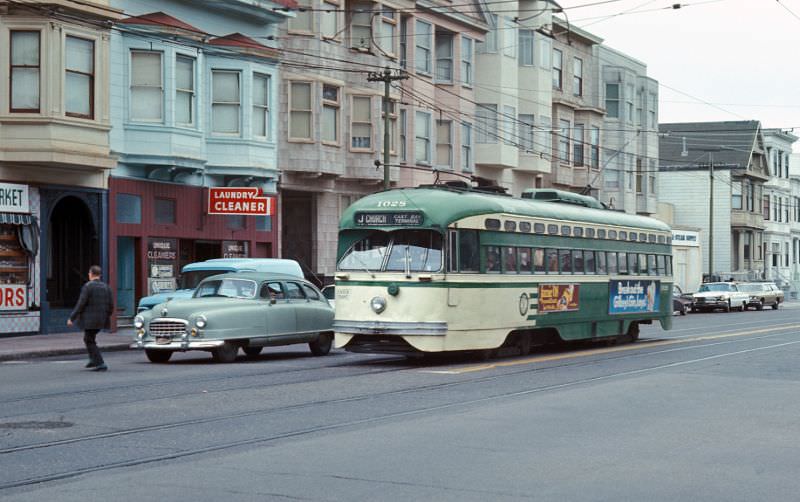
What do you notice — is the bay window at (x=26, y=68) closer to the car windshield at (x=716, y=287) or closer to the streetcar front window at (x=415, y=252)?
the streetcar front window at (x=415, y=252)

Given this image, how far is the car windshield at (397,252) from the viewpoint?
21.2m

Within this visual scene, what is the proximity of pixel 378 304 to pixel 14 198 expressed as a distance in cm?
1219

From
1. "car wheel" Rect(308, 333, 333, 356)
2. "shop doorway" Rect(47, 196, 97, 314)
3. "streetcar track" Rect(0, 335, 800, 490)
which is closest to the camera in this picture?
"streetcar track" Rect(0, 335, 800, 490)

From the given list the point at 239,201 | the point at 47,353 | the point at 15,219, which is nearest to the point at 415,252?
the point at 47,353

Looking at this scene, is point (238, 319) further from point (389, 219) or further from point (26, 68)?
point (26, 68)

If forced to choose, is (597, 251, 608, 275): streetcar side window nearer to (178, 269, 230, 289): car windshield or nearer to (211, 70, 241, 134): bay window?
(178, 269, 230, 289): car windshield

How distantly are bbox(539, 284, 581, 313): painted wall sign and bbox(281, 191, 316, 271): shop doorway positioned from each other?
16571 millimetres

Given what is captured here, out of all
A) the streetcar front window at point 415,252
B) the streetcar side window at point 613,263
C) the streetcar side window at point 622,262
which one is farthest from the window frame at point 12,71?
the streetcar side window at point 622,262

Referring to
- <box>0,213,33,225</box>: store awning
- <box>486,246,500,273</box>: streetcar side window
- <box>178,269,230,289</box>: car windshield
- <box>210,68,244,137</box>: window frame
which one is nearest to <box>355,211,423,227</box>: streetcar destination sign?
<box>486,246,500,273</box>: streetcar side window

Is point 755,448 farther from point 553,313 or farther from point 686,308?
point 686,308

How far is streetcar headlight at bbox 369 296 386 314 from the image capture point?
2107 cm

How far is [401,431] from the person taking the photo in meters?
12.6

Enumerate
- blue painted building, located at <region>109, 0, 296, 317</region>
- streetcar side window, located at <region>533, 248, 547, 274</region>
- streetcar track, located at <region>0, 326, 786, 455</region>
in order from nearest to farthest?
streetcar track, located at <region>0, 326, 786, 455</region>, streetcar side window, located at <region>533, 248, 547, 274</region>, blue painted building, located at <region>109, 0, 296, 317</region>

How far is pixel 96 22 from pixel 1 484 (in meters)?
22.8
